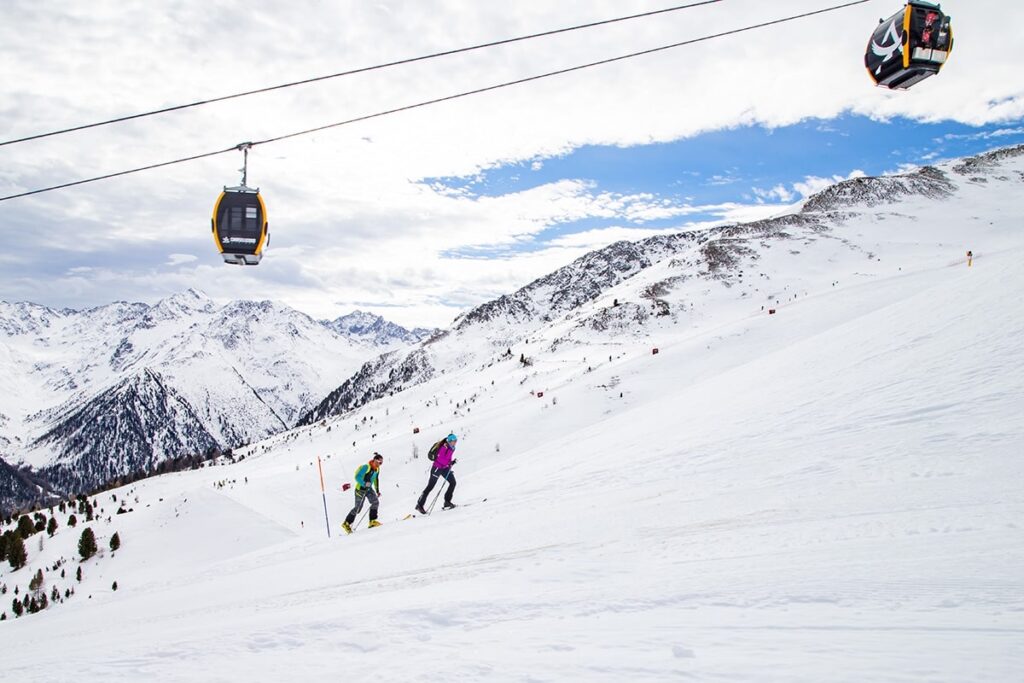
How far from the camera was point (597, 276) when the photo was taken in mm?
189875

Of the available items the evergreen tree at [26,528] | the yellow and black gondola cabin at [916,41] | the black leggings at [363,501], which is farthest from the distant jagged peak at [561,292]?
the yellow and black gondola cabin at [916,41]

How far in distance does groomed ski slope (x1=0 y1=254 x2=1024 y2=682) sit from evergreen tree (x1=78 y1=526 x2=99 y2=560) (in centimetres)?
70

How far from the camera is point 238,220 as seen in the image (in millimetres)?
13062

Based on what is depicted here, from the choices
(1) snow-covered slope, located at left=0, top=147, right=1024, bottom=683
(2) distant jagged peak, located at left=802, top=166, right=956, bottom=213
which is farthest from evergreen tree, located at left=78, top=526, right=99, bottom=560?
(2) distant jagged peak, located at left=802, top=166, right=956, bottom=213

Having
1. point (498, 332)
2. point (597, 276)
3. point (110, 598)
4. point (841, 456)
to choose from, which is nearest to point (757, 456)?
point (841, 456)

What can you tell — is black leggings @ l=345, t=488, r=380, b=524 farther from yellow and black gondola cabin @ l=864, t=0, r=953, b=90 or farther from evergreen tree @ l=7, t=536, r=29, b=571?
yellow and black gondola cabin @ l=864, t=0, r=953, b=90

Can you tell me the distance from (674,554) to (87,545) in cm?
1791

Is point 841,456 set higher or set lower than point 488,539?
higher

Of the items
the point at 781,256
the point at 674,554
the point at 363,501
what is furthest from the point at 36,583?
the point at 781,256

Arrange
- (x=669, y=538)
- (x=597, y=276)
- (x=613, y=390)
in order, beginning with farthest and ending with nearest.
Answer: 1. (x=597, y=276)
2. (x=613, y=390)
3. (x=669, y=538)

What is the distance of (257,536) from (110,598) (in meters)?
6.24

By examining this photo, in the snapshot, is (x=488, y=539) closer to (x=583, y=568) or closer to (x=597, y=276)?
(x=583, y=568)

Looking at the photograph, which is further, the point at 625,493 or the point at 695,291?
the point at 695,291

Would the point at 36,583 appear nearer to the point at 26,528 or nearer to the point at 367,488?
the point at 26,528
